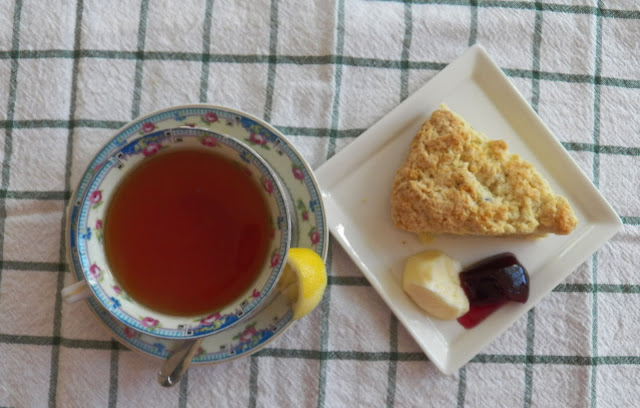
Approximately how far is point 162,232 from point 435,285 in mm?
583

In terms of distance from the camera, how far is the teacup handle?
1.04 m

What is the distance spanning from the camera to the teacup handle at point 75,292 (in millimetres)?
1038

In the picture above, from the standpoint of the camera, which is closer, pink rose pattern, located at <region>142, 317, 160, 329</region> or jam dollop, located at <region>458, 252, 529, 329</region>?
pink rose pattern, located at <region>142, 317, 160, 329</region>

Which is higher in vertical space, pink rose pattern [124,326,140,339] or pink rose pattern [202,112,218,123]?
pink rose pattern [202,112,218,123]

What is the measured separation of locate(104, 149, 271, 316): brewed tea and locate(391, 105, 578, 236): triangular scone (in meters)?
0.35

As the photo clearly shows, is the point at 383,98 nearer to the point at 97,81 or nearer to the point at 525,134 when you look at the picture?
the point at 525,134

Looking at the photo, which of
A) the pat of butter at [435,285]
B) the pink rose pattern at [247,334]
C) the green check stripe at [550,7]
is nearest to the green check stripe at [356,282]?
the pat of butter at [435,285]

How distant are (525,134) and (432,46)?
0.30m

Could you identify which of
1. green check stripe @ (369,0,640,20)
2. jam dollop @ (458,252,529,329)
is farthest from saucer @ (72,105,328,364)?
green check stripe @ (369,0,640,20)

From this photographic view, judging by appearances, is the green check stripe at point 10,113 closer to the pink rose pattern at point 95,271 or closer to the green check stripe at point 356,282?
the green check stripe at point 356,282

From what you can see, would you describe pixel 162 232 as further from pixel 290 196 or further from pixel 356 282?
pixel 356 282

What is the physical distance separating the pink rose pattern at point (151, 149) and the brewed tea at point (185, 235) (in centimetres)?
2

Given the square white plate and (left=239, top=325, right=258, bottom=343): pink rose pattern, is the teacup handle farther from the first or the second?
the square white plate

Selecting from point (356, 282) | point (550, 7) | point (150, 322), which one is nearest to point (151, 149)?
point (150, 322)
